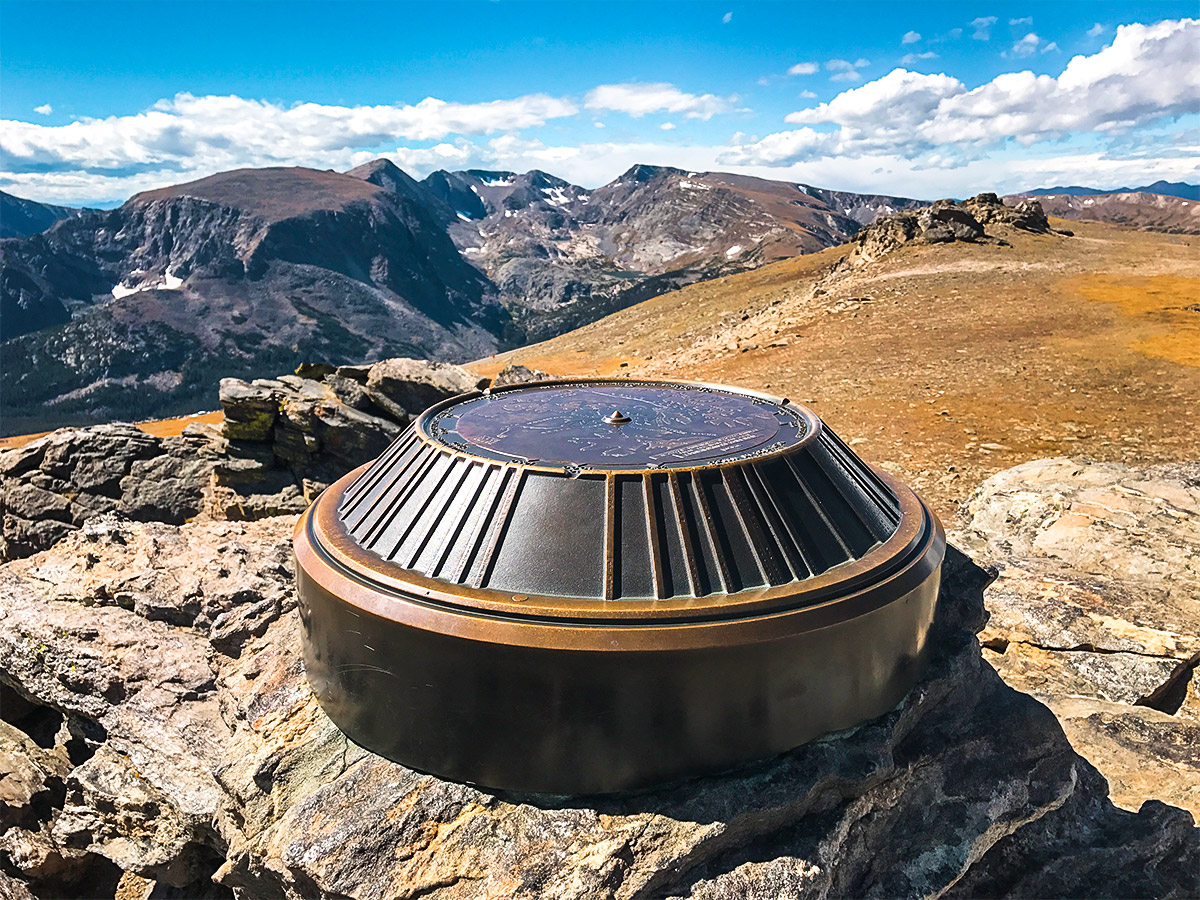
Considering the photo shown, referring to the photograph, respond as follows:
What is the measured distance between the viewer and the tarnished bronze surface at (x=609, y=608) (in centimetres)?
347

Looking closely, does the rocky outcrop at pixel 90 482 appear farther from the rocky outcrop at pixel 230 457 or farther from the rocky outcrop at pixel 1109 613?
the rocky outcrop at pixel 1109 613

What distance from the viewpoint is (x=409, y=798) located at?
12.7ft

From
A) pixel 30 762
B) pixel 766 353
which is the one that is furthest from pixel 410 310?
pixel 30 762

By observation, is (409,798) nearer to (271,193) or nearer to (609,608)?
(609,608)

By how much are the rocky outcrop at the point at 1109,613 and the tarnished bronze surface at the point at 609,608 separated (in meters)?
2.87

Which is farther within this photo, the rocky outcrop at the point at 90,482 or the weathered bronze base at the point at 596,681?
the rocky outcrop at the point at 90,482

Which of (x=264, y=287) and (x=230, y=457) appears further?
(x=264, y=287)

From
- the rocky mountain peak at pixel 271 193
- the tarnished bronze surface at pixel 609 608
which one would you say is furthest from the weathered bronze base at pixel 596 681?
the rocky mountain peak at pixel 271 193

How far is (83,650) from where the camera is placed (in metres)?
5.73

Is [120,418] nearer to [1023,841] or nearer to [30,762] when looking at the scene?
[30,762]

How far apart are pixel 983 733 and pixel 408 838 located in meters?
3.90

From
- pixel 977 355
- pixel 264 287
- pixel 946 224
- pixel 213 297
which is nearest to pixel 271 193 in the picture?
pixel 264 287

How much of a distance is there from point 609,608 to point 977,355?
1899 cm

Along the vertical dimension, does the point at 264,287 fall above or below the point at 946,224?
below
